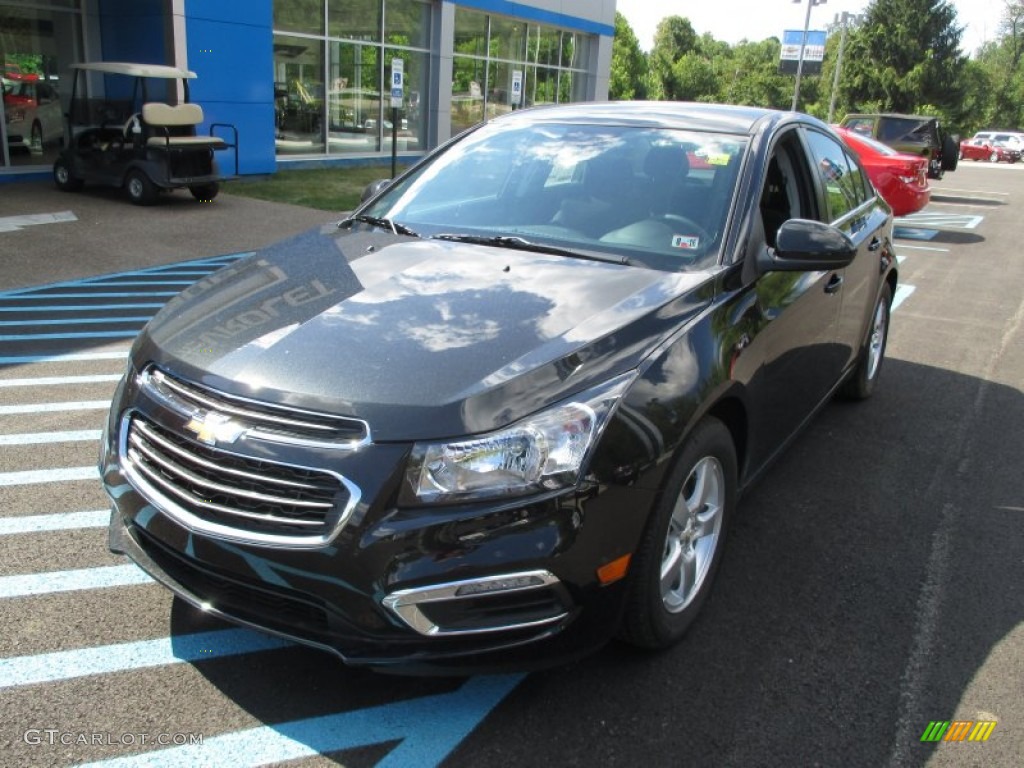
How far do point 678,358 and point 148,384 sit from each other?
1664 millimetres

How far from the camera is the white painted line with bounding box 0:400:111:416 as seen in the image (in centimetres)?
494

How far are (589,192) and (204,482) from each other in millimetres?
2054

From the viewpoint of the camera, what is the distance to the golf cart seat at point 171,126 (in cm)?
1193

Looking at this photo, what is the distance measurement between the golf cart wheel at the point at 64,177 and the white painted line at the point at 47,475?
1051cm

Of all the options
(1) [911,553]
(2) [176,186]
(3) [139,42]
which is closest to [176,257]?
(2) [176,186]

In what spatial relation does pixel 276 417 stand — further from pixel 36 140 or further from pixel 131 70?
pixel 36 140

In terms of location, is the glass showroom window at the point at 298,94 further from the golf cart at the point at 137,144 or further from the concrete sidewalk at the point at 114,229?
the concrete sidewalk at the point at 114,229

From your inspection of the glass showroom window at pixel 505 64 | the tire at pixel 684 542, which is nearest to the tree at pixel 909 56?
the glass showroom window at pixel 505 64

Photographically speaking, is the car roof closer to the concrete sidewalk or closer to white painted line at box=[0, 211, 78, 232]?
the concrete sidewalk

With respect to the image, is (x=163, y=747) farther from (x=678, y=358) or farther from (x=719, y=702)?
(x=678, y=358)

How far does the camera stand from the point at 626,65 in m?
61.2

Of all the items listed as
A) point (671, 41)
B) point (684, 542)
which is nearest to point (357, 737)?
point (684, 542)

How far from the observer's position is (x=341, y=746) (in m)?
2.49

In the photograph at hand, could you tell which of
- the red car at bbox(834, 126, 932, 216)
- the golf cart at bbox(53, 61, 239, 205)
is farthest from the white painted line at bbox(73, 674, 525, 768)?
the red car at bbox(834, 126, 932, 216)
